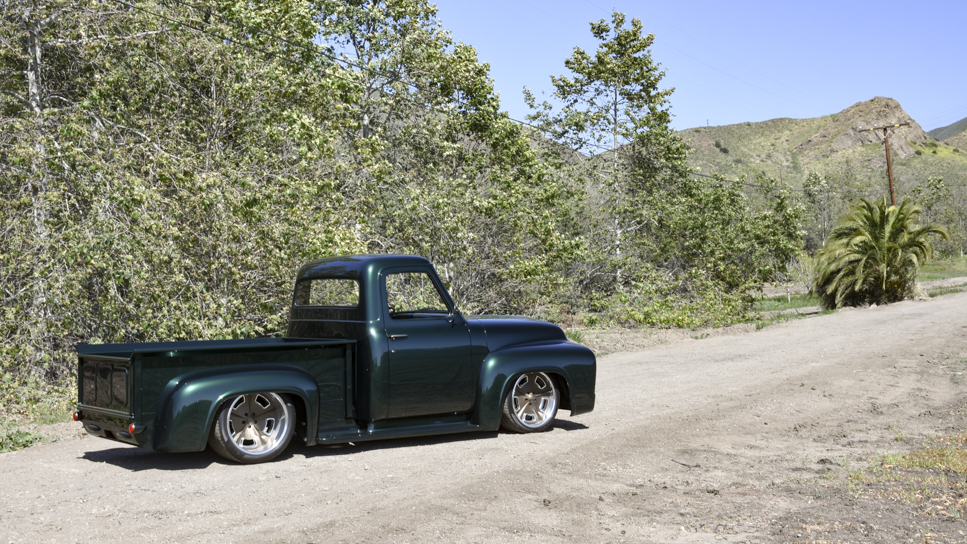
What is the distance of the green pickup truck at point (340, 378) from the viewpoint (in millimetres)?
6395

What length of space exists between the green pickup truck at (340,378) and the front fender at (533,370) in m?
0.01

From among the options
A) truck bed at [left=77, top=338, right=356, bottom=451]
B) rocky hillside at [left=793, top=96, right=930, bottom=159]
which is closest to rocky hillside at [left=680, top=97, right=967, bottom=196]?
rocky hillside at [left=793, top=96, right=930, bottom=159]

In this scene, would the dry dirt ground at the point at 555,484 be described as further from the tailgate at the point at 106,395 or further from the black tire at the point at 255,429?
the tailgate at the point at 106,395

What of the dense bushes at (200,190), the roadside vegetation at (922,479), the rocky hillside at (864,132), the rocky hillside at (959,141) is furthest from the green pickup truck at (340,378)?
the rocky hillside at (959,141)

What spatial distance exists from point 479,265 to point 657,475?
11878 mm

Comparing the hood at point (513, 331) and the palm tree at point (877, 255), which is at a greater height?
the palm tree at point (877, 255)

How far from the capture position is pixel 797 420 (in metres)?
9.48

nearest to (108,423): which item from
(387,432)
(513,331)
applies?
(387,432)

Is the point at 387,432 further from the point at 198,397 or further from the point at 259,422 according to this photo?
the point at 198,397

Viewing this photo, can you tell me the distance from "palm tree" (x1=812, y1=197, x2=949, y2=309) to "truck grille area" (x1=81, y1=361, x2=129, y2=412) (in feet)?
92.6

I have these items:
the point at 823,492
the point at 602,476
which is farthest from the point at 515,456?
the point at 823,492

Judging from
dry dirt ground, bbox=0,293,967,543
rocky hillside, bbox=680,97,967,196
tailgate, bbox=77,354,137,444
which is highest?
rocky hillside, bbox=680,97,967,196

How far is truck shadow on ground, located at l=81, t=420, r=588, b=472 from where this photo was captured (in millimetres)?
6938

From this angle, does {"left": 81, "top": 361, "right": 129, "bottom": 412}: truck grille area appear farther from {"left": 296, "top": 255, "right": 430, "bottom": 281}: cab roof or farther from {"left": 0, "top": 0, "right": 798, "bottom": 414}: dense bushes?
{"left": 0, "top": 0, "right": 798, "bottom": 414}: dense bushes
